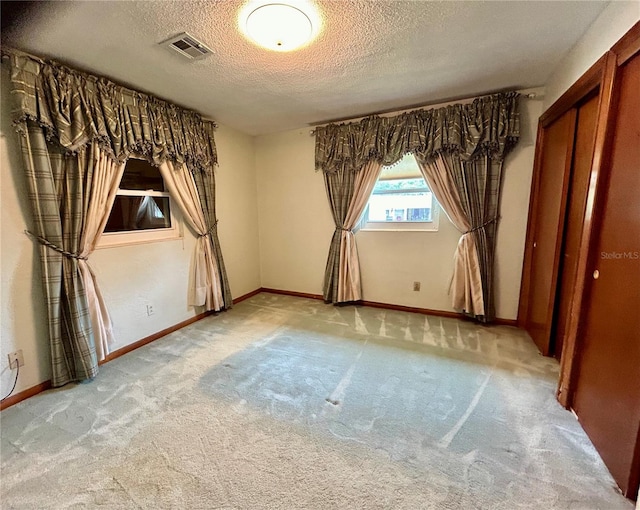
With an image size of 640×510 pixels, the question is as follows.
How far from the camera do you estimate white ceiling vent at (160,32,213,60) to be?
5.72 ft

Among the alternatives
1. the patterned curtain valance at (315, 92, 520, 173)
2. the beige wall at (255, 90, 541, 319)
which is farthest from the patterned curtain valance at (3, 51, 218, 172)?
the patterned curtain valance at (315, 92, 520, 173)

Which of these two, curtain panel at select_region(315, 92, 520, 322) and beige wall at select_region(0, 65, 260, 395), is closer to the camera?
beige wall at select_region(0, 65, 260, 395)

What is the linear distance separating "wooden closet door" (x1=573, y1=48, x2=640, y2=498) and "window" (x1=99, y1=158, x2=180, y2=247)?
11.2 ft

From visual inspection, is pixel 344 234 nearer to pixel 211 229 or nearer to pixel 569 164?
pixel 211 229

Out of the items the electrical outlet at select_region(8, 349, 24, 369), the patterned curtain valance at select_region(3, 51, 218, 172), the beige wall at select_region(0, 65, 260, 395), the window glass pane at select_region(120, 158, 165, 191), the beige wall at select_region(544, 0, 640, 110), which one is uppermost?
the beige wall at select_region(544, 0, 640, 110)

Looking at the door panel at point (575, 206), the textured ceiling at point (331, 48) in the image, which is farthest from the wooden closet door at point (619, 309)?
the textured ceiling at point (331, 48)

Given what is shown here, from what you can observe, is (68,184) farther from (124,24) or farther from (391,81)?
(391,81)

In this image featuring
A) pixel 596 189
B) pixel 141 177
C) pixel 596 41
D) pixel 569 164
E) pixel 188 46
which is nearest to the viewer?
pixel 596 189

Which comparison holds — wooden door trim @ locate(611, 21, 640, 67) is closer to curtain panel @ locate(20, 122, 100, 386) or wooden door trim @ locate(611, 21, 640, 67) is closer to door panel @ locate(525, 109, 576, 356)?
door panel @ locate(525, 109, 576, 356)

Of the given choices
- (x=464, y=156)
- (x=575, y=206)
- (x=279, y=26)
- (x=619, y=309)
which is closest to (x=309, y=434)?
(x=619, y=309)

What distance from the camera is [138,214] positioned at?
2.72 m

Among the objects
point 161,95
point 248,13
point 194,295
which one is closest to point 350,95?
point 248,13

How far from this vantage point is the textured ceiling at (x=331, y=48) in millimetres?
1542

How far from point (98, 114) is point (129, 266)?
1.25 m
